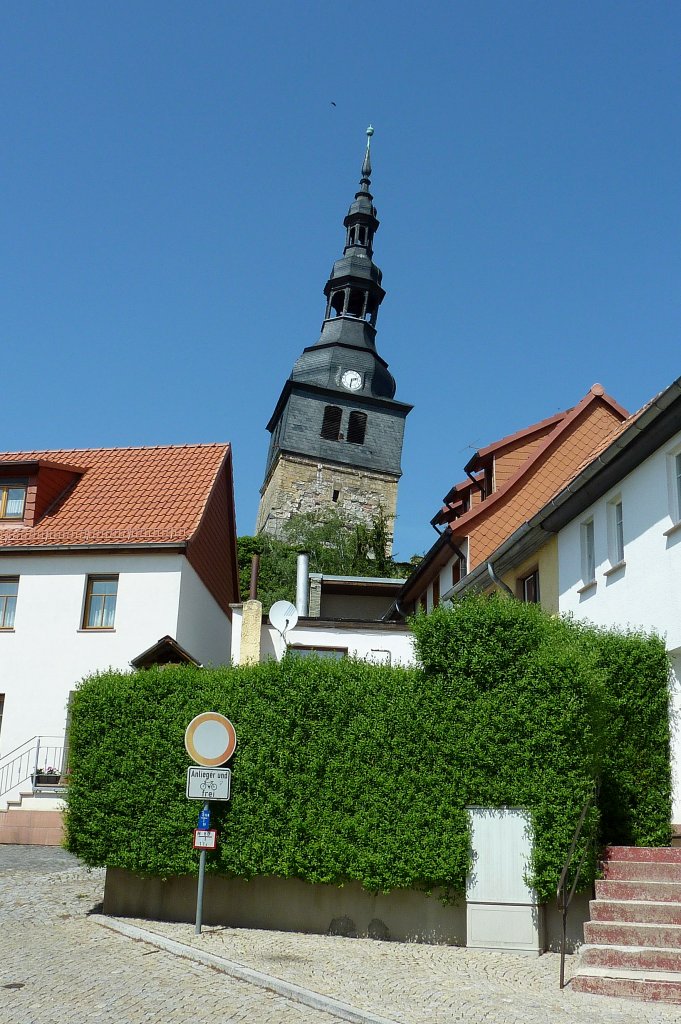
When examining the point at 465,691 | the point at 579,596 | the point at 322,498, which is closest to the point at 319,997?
the point at 465,691

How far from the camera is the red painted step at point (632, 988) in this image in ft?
28.9

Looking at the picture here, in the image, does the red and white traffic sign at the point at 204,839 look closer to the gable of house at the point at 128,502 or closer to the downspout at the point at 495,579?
the downspout at the point at 495,579

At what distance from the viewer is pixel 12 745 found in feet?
75.3

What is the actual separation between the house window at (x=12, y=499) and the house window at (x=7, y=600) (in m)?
2.11

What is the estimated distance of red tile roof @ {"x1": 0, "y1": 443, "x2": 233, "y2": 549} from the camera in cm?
2512

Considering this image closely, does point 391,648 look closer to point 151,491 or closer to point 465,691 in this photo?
point 151,491

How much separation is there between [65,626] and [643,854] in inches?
638

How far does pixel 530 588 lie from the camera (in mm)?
20484

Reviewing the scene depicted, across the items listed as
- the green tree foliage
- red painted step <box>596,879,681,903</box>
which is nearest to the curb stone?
red painted step <box>596,879,681,903</box>

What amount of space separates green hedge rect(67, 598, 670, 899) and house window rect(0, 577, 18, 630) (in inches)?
485

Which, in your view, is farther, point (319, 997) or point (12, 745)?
point (12, 745)

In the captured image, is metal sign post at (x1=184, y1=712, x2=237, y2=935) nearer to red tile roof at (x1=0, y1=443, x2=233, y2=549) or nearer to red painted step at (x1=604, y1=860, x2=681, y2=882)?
red painted step at (x1=604, y1=860, x2=681, y2=882)

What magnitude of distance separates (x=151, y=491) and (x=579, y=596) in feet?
45.9

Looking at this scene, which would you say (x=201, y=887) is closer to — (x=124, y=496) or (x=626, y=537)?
(x=626, y=537)
